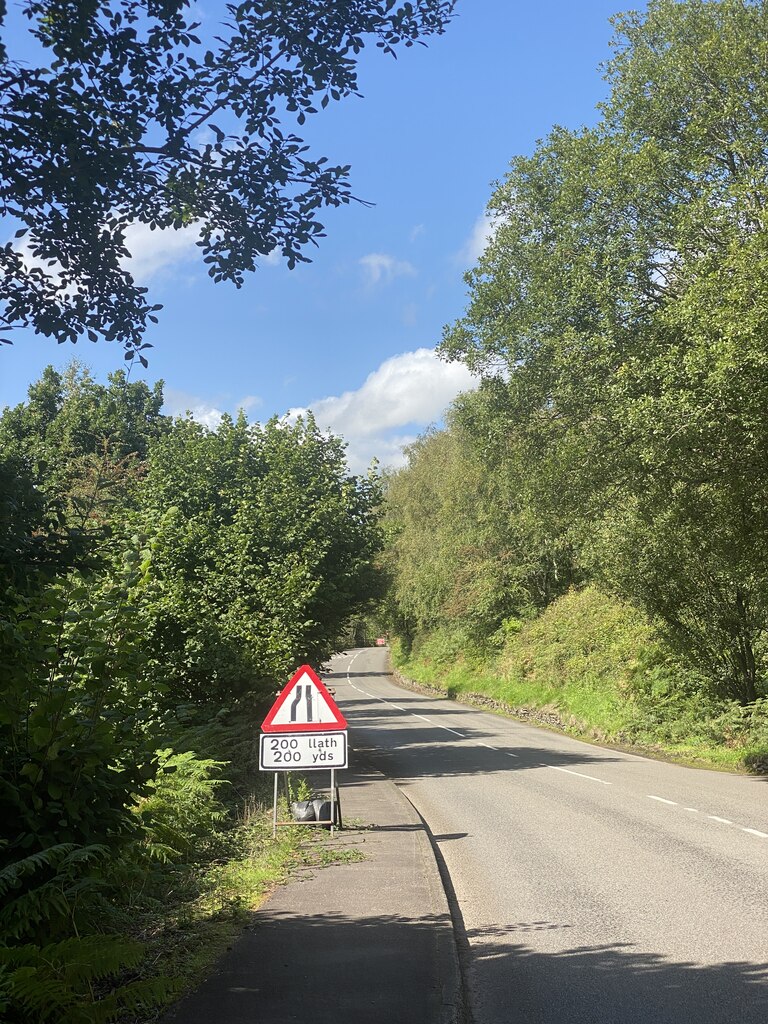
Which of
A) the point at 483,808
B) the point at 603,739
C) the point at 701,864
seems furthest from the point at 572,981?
the point at 603,739

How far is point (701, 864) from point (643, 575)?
1286 cm

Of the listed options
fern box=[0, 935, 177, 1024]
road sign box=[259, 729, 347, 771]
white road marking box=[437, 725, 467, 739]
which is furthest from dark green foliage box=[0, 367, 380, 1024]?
white road marking box=[437, 725, 467, 739]

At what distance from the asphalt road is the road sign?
1.84 meters

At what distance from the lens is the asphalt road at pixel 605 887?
18.6 feet

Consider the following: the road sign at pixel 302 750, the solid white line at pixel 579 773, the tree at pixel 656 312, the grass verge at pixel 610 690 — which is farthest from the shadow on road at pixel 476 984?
the grass verge at pixel 610 690

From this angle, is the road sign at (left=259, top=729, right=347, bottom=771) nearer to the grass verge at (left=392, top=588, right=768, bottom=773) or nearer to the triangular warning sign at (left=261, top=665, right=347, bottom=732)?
the triangular warning sign at (left=261, top=665, right=347, bottom=732)

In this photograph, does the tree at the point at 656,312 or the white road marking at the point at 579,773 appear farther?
the white road marking at the point at 579,773

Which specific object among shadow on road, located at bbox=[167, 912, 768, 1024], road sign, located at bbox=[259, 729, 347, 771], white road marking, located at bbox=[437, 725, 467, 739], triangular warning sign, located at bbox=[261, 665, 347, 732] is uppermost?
triangular warning sign, located at bbox=[261, 665, 347, 732]

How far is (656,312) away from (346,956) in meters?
12.7

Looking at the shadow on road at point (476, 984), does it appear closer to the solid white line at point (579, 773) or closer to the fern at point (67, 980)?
the fern at point (67, 980)

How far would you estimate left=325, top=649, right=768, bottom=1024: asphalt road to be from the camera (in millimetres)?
5672

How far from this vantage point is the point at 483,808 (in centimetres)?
1466

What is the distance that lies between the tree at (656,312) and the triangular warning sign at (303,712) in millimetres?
6415

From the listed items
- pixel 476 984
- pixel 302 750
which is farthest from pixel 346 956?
pixel 302 750
